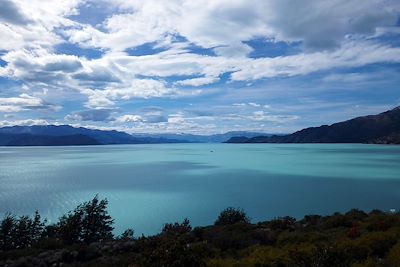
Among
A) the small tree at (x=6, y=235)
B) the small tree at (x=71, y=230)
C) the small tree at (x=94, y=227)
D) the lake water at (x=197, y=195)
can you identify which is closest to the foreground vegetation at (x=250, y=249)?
the small tree at (x=71, y=230)

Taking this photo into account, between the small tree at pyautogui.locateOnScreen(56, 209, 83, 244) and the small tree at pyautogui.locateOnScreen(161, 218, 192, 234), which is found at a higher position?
the small tree at pyautogui.locateOnScreen(161, 218, 192, 234)

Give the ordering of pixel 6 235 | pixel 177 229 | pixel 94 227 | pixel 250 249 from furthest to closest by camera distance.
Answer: pixel 94 227 < pixel 6 235 < pixel 177 229 < pixel 250 249

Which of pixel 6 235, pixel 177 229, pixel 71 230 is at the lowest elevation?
pixel 6 235

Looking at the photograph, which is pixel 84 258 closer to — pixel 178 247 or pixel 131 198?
pixel 178 247

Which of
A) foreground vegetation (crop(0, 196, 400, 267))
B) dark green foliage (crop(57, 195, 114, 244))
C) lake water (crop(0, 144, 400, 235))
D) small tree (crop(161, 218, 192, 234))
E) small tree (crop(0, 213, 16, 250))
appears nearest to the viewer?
foreground vegetation (crop(0, 196, 400, 267))

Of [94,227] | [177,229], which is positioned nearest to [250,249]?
[177,229]

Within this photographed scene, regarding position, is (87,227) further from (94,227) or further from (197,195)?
(197,195)

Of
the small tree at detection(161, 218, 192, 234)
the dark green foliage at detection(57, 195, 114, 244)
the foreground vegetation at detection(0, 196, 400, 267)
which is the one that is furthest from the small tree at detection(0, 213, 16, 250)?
the small tree at detection(161, 218, 192, 234)

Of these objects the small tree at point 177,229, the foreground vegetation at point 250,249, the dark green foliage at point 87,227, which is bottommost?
the dark green foliage at point 87,227

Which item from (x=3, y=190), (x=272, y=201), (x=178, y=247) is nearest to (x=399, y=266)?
(x=178, y=247)

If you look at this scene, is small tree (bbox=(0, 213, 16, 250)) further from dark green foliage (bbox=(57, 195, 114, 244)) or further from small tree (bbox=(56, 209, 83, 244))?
dark green foliage (bbox=(57, 195, 114, 244))

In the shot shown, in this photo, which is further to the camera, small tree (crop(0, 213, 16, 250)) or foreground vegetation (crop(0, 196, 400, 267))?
small tree (crop(0, 213, 16, 250))

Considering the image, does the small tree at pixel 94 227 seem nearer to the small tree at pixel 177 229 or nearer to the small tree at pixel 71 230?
the small tree at pixel 71 230

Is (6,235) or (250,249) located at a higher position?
(250,249)
